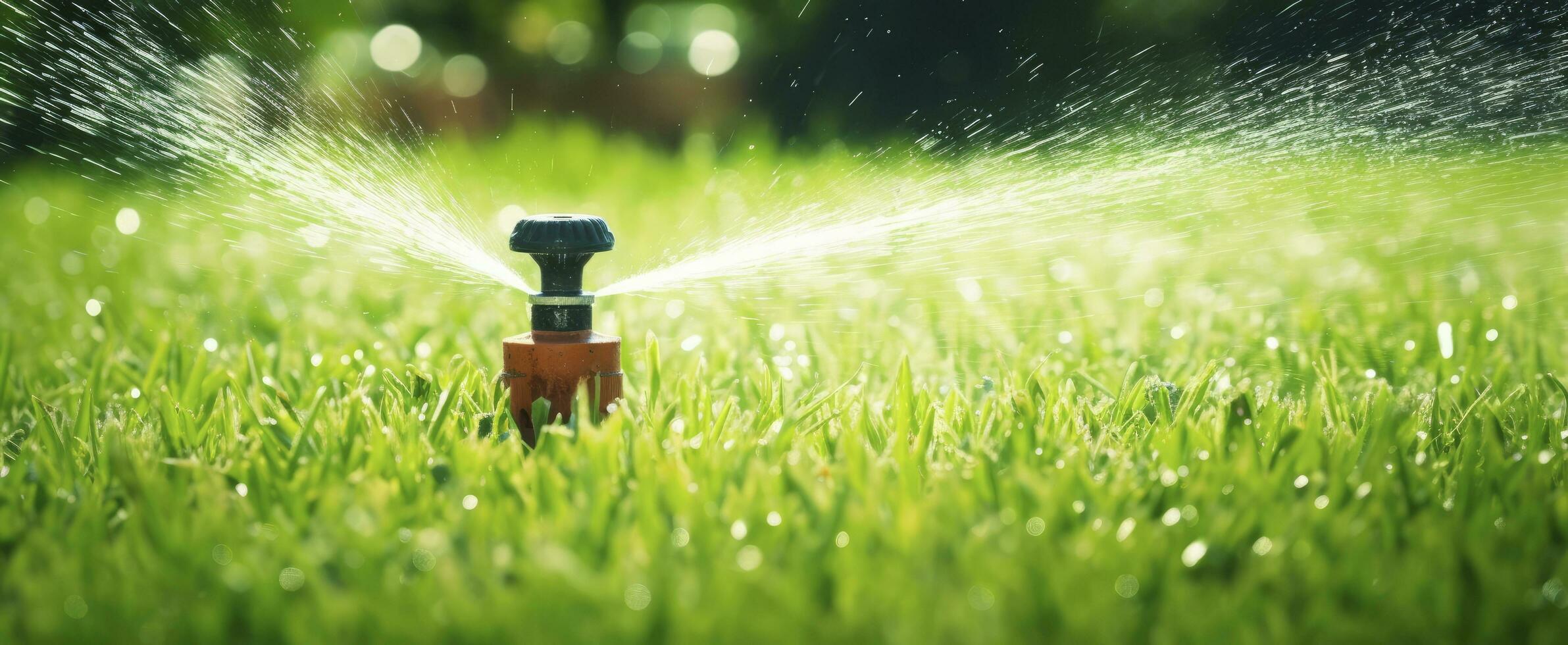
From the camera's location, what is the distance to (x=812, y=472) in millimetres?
1446

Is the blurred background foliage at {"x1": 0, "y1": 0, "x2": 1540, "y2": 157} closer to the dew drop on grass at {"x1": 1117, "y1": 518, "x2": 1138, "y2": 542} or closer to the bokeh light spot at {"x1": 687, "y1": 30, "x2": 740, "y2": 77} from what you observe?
the bokeh light spot at {"x1": 687, "y1": 30, "x2": 740, "y2": 77}

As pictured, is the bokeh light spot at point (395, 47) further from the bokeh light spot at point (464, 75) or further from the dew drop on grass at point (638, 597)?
the dew drop on grass at point (638, 597)

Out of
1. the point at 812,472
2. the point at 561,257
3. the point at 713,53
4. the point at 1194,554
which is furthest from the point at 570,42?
the point at 1194,554

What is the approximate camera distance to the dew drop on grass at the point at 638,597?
1066 millimetres

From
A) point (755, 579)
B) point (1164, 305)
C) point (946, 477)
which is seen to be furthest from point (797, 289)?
point (755, 579)

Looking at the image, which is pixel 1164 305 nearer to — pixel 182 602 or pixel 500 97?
pixel 182 602

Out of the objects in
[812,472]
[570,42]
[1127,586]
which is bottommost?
[1127,586]

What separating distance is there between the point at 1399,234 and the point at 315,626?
4.21 m

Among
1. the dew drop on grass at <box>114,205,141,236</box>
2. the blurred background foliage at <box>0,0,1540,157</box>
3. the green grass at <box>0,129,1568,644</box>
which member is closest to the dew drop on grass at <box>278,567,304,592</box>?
the green grass at <box>0,129,1568,644</box>

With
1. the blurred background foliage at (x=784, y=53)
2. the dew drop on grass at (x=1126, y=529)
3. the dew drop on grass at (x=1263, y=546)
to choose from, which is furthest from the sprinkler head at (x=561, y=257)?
the blurred background foliage at (x=784, y=53)

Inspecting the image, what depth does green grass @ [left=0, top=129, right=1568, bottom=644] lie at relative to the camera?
1074 mm

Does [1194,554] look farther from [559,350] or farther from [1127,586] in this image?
[559,350]

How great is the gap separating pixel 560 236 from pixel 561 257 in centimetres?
7

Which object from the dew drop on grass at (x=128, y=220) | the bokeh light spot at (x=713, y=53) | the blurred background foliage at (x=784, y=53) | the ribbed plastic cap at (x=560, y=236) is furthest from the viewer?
the bokeh light spot at (x=713, y=53)
